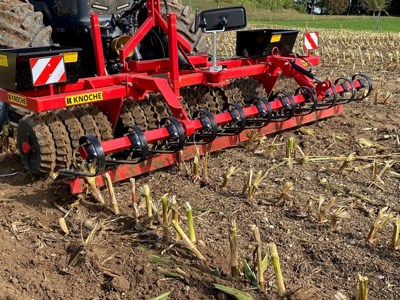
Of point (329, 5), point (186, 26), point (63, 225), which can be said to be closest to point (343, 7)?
point (329, 5)

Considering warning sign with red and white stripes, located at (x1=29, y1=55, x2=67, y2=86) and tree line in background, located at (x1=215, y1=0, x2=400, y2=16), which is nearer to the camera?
warning sign with red and white stripes, located at (x1=29, y1=55, x2=67, y2=86)

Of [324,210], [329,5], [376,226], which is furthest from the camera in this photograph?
[329,5]

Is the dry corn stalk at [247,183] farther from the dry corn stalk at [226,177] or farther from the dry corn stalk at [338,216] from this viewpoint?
the dry corn stalk at [338,216]

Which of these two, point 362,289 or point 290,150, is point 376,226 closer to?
Result: point 362,289

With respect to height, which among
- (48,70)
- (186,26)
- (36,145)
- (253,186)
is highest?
(48,70)

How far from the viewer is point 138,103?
3.93 m

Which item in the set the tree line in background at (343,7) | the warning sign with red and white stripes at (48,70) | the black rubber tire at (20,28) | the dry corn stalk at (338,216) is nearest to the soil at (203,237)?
the dry corn stalk at (338,216)

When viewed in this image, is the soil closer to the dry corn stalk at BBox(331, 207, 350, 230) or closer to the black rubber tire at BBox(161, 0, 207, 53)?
the dry corn stalk at BBox(331, 207, 350, 230)

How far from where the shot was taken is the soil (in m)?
2.36

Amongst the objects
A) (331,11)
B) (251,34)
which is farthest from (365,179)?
(331,11)

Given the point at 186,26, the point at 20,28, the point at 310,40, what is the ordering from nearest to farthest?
the point at 20,28 → the point at 310,40 → the point at 186,26

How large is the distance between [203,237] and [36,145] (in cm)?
135

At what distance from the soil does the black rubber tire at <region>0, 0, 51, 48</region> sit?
964 millimetres

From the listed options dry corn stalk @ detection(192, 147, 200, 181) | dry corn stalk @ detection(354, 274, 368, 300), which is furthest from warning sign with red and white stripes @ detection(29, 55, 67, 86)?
dry corn stalk @ detection(354, 274, 368, 300)
